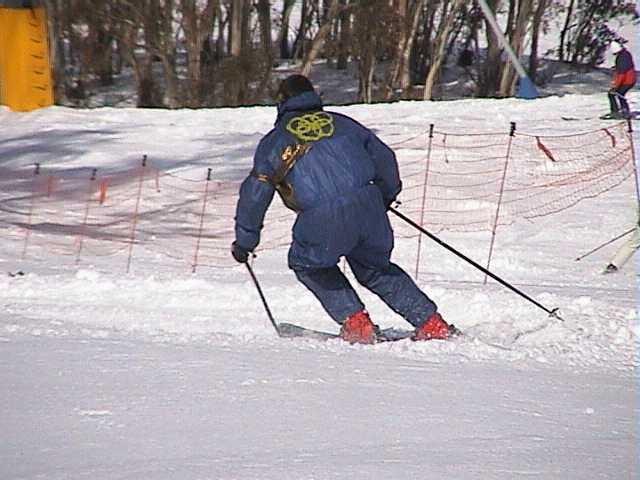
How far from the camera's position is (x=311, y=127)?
20.6 ft

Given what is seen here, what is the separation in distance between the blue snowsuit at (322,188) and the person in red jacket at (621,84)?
13.7m

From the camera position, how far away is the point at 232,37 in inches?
1194

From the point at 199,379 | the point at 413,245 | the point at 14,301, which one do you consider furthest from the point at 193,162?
the point at 199,379

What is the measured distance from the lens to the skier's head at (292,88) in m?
6.43

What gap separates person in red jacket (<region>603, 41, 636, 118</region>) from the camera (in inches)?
774

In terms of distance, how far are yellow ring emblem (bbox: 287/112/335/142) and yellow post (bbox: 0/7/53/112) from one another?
17.4 meters

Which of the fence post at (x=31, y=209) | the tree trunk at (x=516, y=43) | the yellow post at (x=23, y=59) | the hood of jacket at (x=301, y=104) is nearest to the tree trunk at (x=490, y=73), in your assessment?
the tree trunk at (x=516, y=43)

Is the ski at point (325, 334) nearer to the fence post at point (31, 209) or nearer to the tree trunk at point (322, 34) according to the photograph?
the fence post at point (31, 209)

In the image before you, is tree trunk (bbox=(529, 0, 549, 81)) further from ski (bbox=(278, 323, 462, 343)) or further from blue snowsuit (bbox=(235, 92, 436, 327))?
blue snowsuit (bbox=(235, 92, 436, 327))

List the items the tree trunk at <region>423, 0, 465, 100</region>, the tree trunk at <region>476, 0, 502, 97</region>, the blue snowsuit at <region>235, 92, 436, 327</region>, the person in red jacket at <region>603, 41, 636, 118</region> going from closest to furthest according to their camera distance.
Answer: the blue snowsuit at <region>235, 92, 436, 327</region>, the person in red jacket at <region>603, 41, 636, 118</region>, the tree trunk at <region>423, 0, 465, 100</region>, the tree trunk at <region>476, 0, 502, 97</region>

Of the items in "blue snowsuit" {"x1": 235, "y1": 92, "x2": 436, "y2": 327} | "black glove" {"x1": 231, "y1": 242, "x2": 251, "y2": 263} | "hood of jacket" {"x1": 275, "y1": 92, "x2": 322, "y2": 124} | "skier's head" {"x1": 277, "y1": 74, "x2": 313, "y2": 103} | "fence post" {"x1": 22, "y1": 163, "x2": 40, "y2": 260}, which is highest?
Result: "skier's head" {"x1": 277, "y1": 74, "x2": 313, "y2": 103}

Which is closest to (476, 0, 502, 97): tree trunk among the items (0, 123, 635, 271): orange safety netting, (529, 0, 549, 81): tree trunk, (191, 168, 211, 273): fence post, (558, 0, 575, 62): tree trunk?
(529, 0, 549, 81): tree trunk

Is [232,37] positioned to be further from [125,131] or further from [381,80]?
[125,131]

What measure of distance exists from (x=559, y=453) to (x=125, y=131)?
1715 centimetres
